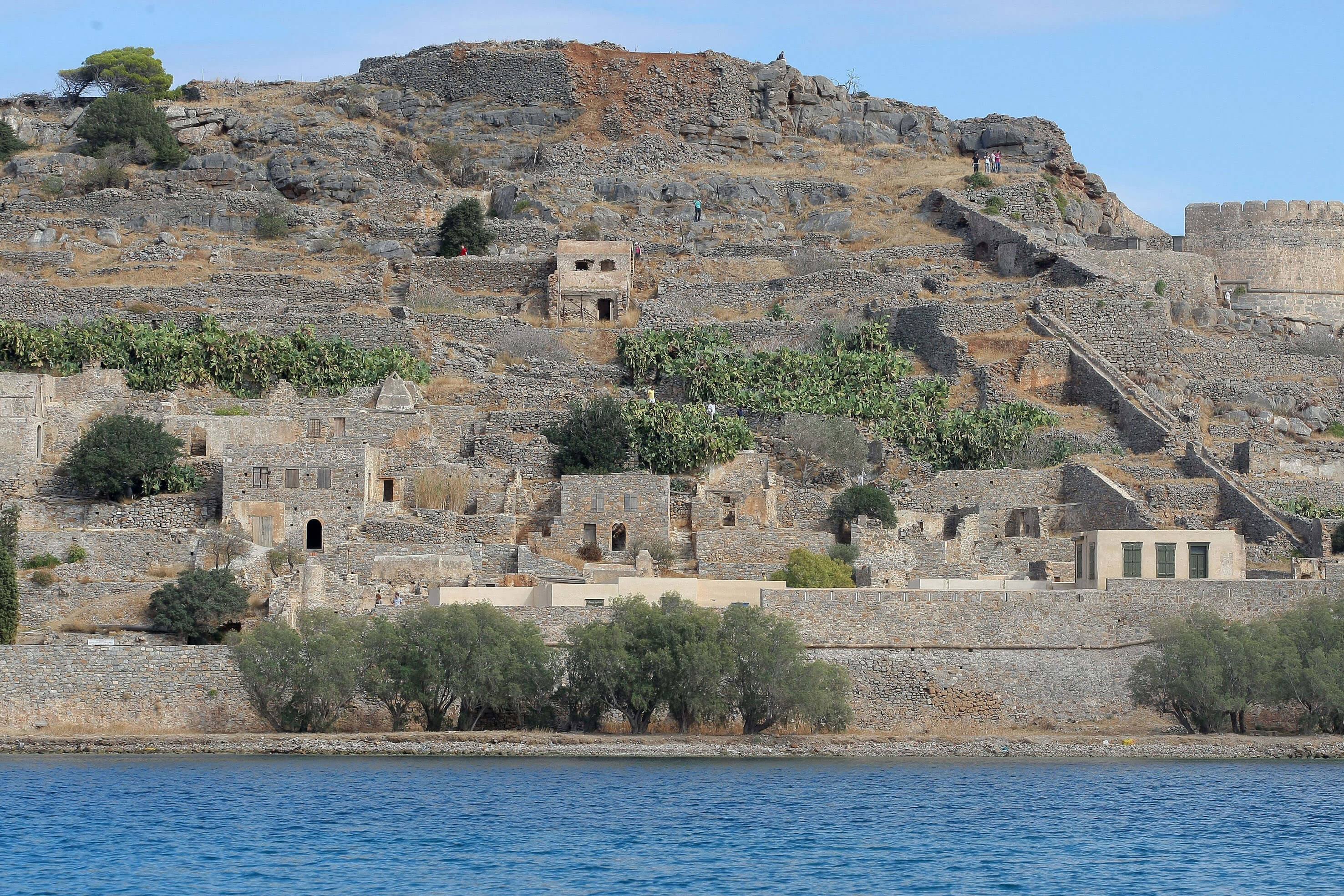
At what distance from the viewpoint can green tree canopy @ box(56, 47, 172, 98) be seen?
3447 inches

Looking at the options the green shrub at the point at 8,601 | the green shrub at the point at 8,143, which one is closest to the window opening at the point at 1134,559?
the green shrub at the point at 8,601

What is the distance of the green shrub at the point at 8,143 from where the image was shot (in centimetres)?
7944

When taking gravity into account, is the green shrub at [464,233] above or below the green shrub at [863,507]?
above

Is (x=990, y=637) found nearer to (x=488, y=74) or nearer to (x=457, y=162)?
(x=457, y=162)

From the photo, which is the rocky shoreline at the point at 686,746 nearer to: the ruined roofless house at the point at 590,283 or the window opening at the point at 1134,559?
the window opening at the point at 1134,559

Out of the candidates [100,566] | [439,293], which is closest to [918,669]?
[100,566]

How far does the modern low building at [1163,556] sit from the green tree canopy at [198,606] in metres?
17.9

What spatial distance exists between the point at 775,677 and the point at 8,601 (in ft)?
50.5

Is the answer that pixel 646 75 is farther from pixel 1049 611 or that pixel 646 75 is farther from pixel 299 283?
pixel 1049 611

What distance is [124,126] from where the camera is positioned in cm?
7956

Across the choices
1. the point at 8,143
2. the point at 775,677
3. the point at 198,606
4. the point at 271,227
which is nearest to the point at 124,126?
the point at 8,143

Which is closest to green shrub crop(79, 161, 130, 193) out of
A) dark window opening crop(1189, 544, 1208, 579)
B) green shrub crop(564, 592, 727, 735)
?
green shrub crop(564, 592, 727, 735)

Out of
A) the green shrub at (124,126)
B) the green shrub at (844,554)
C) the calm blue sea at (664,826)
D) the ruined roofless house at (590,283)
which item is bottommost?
the calm blue sea at (664,826)

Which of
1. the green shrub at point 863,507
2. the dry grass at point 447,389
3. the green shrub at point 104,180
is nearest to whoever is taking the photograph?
the green shrub at point 863,507
